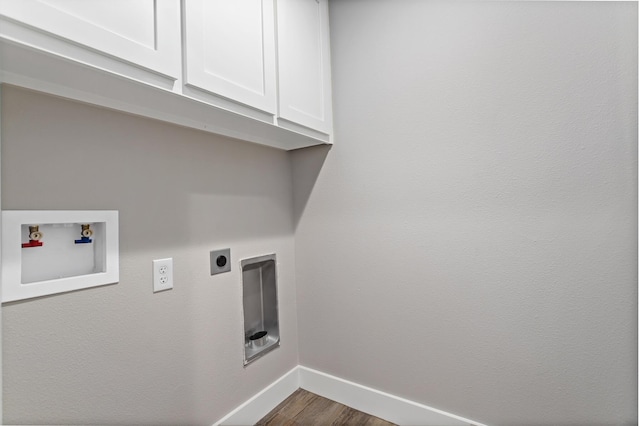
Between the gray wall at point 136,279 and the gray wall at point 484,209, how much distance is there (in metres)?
0.47

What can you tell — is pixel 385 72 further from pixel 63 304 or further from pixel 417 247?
pixel 63 304

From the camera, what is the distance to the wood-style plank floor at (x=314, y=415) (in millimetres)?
1435

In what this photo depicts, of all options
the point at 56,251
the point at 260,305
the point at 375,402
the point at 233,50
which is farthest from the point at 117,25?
the point at 375,402

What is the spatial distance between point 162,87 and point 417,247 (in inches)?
44.4

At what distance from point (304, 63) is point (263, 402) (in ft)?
5.30

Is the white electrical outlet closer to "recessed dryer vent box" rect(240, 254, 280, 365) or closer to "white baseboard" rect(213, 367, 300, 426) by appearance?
"recessed dryer vent box" rect(240, 254, 280, 365)

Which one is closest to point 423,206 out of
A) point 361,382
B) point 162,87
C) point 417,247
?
point 417,247

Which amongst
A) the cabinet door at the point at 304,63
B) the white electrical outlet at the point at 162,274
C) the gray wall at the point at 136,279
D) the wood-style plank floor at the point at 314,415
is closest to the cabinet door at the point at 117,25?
the gray wall at the point at 136,279

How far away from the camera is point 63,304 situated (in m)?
0.91

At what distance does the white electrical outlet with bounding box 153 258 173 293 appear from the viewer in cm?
112

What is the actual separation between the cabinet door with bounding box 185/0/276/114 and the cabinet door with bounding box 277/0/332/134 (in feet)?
0.20

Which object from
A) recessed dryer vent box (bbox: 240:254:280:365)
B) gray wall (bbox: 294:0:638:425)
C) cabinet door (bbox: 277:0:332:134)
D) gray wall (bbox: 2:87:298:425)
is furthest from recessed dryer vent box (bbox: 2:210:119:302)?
gray wall (bbox: 294:0:638:425)

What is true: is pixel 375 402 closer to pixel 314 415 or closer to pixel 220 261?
pixel 314 415

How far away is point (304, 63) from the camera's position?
4.54 ft
